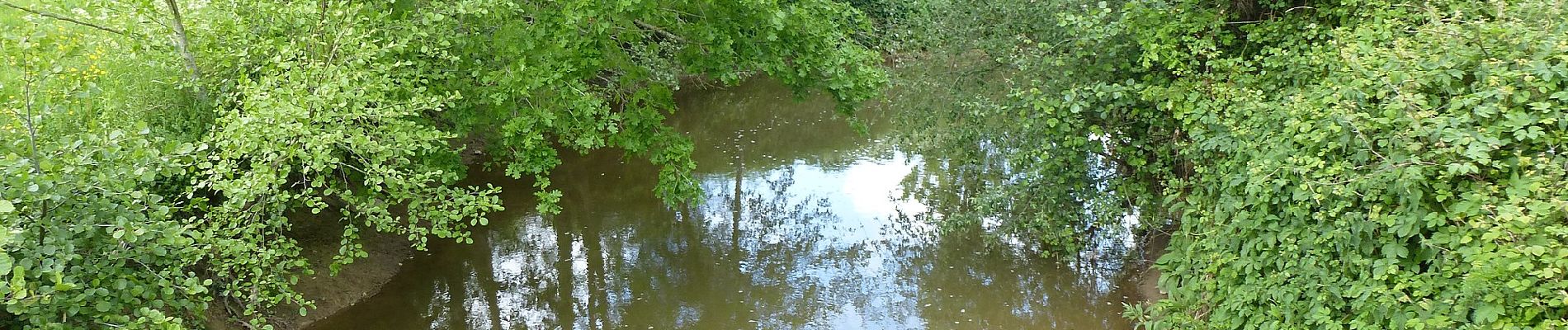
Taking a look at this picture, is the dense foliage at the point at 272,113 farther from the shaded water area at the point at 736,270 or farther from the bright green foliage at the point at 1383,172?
the bright green foliage at the point at 1383,172

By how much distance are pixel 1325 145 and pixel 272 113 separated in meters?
5.82

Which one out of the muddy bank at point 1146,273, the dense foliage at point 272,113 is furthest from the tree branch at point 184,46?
the muddy bank at point 1146,273

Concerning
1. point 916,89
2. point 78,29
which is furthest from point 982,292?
point 78,29

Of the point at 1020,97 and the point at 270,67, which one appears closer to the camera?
the point at 270,67

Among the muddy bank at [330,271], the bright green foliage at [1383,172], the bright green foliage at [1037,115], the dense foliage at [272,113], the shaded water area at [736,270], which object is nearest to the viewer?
the bright green foliage at [1383,172]

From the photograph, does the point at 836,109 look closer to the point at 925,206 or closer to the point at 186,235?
the point at 925,206

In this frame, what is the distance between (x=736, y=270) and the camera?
9.43 metres

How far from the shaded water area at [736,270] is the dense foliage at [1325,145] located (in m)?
1.47

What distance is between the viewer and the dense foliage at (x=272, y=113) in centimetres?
453

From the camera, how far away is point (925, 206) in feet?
36.2

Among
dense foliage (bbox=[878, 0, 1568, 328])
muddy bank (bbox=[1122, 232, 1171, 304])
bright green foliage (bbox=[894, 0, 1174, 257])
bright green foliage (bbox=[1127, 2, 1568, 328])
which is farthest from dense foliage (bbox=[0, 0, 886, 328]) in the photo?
bright green foliage (bbox=[1127, 2, 1568, 328])

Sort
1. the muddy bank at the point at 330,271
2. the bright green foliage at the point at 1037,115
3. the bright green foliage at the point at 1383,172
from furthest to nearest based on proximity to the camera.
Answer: the muddy bank at the point at 330,271 → the bright green foliage at the point at 1037,115 → the bright green foliage at the point at 1383,172

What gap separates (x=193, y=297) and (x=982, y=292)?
6.35m

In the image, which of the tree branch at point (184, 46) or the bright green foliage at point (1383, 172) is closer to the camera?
the bright green foliage at point (1383, 172)
